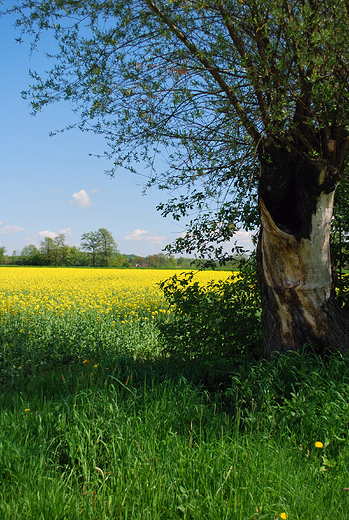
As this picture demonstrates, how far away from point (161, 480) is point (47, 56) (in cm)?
498

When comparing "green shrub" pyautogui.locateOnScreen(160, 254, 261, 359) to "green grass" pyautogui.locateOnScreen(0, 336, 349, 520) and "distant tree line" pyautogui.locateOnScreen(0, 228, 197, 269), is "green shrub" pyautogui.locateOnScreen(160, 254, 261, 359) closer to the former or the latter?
"green grass" pyautogui.locateOnScreen(0, 336, 349, 520)

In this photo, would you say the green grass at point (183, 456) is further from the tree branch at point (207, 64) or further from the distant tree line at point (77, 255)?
the distant tree line at point (77, 255)

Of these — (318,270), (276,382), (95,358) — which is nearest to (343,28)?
(318,270)

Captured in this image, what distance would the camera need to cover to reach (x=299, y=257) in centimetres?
448

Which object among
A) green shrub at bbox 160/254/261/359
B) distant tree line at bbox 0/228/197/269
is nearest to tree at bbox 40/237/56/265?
distant tree line at bbox 0/228/197/269

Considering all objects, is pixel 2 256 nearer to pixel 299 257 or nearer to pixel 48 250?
pixel 48 250

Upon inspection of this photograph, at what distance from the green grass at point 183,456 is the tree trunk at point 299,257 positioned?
74cm

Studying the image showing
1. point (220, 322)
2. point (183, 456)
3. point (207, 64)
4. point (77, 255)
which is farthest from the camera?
point (77, 255)

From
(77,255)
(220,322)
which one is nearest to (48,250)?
(77,255)

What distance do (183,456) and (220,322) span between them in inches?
107

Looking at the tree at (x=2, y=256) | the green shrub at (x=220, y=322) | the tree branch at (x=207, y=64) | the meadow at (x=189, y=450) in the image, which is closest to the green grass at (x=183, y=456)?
the meadow at (x=189, y=450)

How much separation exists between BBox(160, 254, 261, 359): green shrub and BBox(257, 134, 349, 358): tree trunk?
674 millimetres

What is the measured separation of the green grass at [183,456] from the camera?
222cm

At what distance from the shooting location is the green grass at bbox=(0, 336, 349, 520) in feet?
7.27
